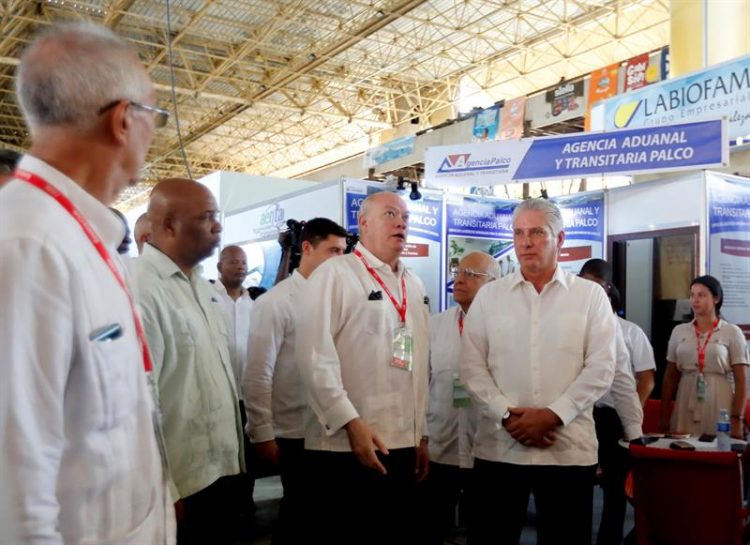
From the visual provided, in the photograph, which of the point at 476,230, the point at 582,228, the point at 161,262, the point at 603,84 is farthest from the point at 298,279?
the point at 603,84

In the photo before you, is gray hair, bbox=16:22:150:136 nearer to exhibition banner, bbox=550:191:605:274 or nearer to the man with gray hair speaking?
the man with gray hair speaking

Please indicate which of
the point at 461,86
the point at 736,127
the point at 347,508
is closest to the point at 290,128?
the point at 461,86

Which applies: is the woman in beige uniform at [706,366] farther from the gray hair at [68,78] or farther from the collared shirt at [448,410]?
the gray hair at [68,78]

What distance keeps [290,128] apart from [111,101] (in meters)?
17.7

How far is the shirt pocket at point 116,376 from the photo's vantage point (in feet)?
3.13

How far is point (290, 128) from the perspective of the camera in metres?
18.3

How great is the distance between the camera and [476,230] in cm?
570

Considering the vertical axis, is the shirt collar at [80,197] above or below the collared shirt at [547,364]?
above

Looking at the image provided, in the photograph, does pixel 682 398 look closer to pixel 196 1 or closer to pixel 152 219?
pixel 152 219

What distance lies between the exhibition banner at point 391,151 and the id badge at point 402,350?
32.3 feet

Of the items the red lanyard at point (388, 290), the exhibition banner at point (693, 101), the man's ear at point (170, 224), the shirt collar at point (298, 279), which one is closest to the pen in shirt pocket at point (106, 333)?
the man's ear at point (170, 224)

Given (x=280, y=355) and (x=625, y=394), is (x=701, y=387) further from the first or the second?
(x=280, y=355)

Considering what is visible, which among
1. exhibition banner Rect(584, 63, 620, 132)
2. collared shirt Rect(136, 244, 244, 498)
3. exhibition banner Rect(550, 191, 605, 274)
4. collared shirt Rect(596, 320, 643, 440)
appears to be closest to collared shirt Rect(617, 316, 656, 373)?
collared shirt Rect(596, 320, 643, 440)

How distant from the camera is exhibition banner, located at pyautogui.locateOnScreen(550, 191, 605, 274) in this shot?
5699mm
